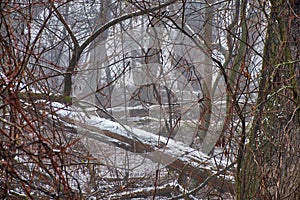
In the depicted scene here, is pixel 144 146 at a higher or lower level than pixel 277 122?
lower

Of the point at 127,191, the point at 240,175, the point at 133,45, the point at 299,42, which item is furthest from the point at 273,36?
the point at 133,45

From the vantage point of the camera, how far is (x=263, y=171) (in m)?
2.94

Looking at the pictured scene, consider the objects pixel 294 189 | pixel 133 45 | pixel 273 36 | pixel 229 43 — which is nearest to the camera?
pixel 294 189

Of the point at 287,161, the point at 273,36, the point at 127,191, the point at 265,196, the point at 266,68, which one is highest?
the point at 273,36

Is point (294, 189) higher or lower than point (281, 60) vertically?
lower

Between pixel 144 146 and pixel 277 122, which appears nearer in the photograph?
pixel 277 122

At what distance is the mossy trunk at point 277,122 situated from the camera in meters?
2.89

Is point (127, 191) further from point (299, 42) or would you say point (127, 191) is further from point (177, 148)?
point (299, 42)

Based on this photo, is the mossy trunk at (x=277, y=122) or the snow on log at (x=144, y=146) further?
the snow on log at (x=144, y=146)

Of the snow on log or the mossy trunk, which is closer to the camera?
the mossy trunk

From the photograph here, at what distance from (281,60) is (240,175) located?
868 millimetres

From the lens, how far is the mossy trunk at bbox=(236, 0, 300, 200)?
2.89m

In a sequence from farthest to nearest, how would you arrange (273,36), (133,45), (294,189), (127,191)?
(133,45) < (127,191) < (273,36) < (294,189)

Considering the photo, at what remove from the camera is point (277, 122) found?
118 inches
